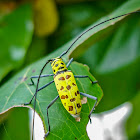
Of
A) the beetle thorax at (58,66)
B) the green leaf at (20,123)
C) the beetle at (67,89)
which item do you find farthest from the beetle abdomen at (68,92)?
the green leaf at (20,123)

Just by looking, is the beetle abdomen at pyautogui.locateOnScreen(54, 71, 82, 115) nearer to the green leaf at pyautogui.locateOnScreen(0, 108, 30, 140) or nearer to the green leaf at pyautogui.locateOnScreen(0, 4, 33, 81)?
the green leaf at pyautogui.locateOnScreen(0, 4, 33, 81)

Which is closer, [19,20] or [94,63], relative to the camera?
[19,20]

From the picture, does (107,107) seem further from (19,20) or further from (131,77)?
(19,20)

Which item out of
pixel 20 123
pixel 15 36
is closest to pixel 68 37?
pixel 15 36

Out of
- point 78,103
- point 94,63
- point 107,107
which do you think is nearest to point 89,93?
point 78,103

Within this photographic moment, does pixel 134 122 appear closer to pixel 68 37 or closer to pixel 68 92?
pixel 68 37

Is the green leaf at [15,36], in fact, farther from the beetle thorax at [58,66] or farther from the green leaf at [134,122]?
the green leaf at [134,122]
